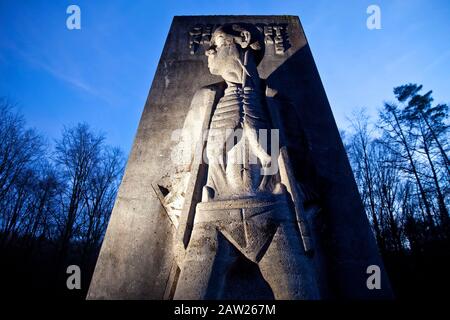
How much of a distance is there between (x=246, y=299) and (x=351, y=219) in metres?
1.98

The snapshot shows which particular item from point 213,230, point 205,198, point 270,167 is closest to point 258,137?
point 270,167

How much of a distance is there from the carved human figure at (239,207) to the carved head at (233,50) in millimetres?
30

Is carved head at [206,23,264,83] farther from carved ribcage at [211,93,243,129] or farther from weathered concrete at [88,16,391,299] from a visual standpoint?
weathered concrete at [88,16,391,299]

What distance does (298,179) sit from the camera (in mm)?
2988

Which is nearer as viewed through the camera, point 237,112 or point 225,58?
point 237,112

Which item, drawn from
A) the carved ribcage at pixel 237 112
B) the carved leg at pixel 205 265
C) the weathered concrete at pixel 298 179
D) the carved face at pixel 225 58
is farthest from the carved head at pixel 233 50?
the carved leg at pixel 205 265

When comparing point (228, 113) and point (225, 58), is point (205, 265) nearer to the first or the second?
point (228, 113)

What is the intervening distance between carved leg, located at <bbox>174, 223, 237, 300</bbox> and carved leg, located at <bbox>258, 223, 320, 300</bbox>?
0.34m

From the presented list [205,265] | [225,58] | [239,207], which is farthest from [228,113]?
[205,265]

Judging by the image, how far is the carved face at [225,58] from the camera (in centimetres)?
338

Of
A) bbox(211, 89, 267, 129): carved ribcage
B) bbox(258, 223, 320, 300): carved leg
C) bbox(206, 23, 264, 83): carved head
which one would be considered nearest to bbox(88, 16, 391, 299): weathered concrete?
bbox(258, 223, 320, 300): carved leg

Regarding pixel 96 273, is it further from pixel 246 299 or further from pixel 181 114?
pixel 181 114

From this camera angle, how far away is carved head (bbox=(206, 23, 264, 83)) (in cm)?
339

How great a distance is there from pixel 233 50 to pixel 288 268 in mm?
2918
